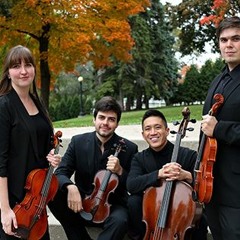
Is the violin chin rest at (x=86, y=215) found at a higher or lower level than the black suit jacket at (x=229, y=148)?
lower

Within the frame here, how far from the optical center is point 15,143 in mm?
2623

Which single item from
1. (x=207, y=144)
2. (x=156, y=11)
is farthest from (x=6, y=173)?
(x=156, y=11)

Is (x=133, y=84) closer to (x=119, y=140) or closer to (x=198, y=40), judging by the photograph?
(x=198, y=40)

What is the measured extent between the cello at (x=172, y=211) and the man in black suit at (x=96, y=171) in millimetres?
321

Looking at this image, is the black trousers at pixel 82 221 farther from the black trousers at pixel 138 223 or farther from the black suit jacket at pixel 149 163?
the black suit jacket at pixel 149 163

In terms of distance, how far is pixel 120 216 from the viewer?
3.13 meters

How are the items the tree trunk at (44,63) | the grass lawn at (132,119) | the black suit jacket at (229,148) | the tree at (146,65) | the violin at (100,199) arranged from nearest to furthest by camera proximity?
the black suit jacket at (229,148), the violin at (100,199), the grass lawn at (132,119), the tree trunk at (44,63), the tree at (146,65)

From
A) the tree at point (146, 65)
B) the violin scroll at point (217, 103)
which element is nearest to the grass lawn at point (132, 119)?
the violin scroll at point (217, 103)

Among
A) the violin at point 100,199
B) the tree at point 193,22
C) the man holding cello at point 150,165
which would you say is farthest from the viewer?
the tree at point 193,22

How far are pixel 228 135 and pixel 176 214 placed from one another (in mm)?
789

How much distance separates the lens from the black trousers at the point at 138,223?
3.09 m

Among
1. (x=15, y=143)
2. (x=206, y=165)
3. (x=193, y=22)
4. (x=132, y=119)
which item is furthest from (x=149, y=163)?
(x=193, y=22)

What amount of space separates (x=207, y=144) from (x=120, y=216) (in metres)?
1.08

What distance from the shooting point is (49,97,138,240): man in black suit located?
316 centimetres
